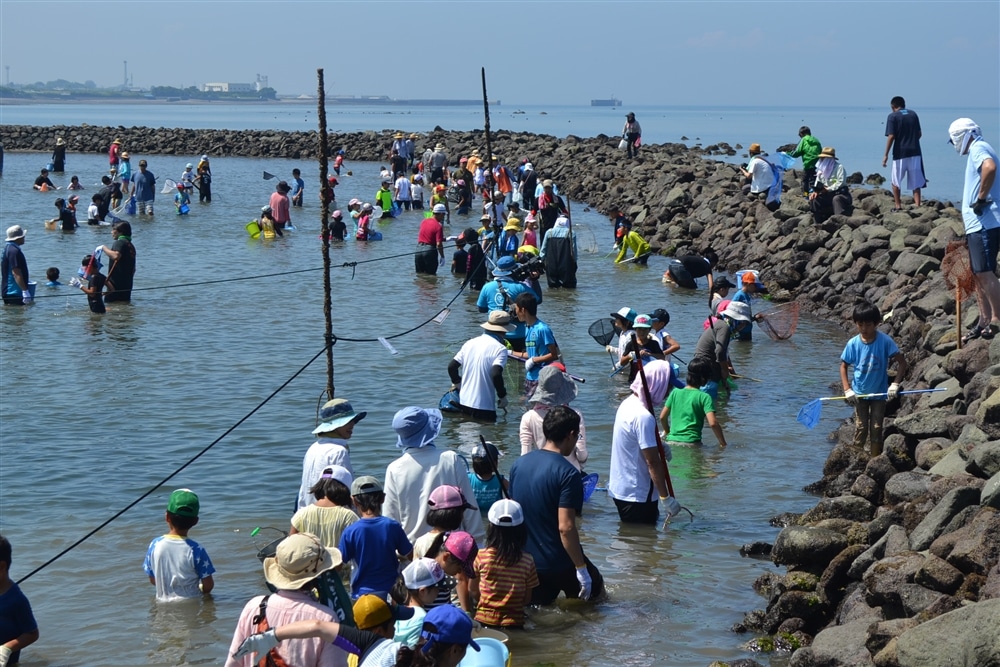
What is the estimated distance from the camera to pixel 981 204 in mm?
11008

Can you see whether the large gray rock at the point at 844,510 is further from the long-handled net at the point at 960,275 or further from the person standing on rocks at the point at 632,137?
the person standing on rocks at the point at 632,137

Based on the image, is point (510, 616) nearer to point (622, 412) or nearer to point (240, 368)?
point (622, 412)

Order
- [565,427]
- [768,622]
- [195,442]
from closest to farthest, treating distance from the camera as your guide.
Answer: [565,427] → [768,622] → [195,442]

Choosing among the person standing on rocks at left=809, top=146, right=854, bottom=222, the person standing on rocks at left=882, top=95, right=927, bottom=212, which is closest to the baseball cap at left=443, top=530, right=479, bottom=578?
the person standing on rocks at left=882, top=95, right=927, bottom=212

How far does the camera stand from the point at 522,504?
24.7ft

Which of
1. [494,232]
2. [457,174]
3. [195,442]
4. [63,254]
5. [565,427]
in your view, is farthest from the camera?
[457,174]

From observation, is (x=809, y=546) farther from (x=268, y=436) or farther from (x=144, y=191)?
(x=144, y=191)

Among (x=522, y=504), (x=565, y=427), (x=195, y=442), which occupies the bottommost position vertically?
(x=195, y=442)

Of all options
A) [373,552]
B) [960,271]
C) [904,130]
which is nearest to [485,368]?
[960,271]

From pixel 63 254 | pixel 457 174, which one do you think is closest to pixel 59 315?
pixel 63 254

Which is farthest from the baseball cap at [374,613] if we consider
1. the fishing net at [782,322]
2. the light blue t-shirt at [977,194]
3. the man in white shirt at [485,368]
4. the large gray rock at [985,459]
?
the fishing net at [782,322]

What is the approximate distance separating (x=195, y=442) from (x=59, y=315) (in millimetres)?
8556

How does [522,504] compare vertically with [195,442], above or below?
above

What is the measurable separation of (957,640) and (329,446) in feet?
13.9
